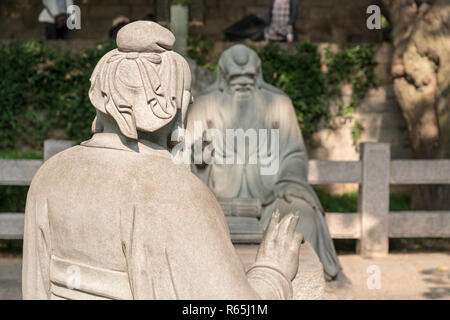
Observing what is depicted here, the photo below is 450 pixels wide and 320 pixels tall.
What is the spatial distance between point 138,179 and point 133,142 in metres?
0.15

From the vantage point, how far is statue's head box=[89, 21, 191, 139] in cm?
191

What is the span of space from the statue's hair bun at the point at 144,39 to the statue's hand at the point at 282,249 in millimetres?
700

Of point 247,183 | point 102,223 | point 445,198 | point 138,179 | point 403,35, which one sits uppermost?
point 403,35

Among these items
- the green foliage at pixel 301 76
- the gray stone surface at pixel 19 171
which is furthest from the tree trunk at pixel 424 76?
the gray stone surface at pixel 19 171

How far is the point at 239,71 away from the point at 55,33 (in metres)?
5.44

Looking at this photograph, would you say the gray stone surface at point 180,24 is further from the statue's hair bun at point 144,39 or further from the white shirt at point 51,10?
the statue's hair bun at point 144,39

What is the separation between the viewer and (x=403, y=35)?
8797 mm

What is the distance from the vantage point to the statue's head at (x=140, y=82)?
191 centimetres

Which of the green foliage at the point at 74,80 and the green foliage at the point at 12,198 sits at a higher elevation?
the green foliage at the point at 74,80

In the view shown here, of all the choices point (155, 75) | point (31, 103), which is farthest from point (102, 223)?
point (31, 103)

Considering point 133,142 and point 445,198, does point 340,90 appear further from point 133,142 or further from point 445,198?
point 133,142

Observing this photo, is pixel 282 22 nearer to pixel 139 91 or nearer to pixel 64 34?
pixel 64 34

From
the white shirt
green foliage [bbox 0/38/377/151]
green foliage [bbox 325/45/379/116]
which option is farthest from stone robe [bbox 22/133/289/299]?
the white shirt

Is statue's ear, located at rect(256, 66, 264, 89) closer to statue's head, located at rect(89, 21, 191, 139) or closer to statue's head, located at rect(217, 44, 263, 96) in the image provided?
statue's head, located at rect(217, 44, 263, 96)
